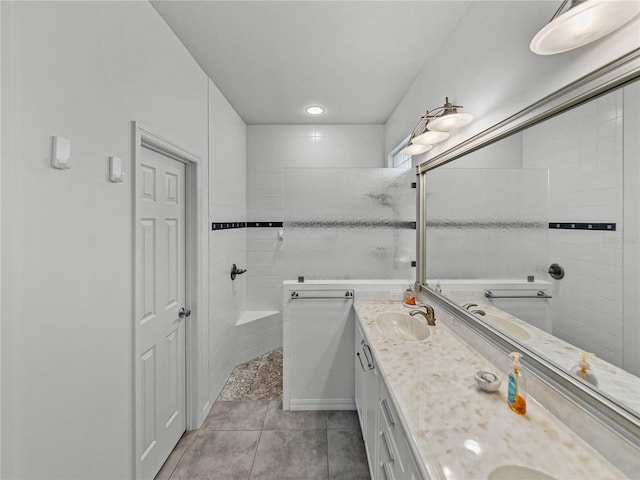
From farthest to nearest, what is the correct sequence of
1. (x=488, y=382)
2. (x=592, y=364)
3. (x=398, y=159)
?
1. (x=398, y=159)
2. (x=488, y=382)
3. (x=592, y=364)

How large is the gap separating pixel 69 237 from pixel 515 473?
61.9 inches

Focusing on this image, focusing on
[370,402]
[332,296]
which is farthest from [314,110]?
[370,402]

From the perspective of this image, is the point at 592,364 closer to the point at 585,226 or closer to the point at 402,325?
the point at 585,226

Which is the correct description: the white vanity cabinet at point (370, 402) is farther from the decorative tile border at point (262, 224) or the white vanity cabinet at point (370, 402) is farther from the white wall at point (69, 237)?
the decorative tile border at point (262, 224)

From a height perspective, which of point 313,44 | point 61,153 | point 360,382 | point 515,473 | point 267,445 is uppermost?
point 313,44

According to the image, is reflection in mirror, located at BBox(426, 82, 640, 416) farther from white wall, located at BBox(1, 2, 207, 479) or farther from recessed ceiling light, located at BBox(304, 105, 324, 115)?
recessed ceiling light, located at BBox(304, 105, 324, 115)

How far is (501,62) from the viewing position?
1.29m

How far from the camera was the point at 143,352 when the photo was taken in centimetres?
161

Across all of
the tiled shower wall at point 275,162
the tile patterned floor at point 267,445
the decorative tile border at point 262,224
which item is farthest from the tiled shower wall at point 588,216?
the decorative tile border at point 262,224

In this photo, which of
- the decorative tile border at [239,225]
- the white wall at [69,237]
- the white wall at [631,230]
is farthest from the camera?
the decorative tile border at [239,225]

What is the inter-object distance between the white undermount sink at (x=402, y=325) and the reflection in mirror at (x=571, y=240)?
0.47 m

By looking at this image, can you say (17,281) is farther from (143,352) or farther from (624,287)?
(624,287)

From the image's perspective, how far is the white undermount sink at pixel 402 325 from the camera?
6.14 ft

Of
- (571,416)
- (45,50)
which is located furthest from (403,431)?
(45,50)
